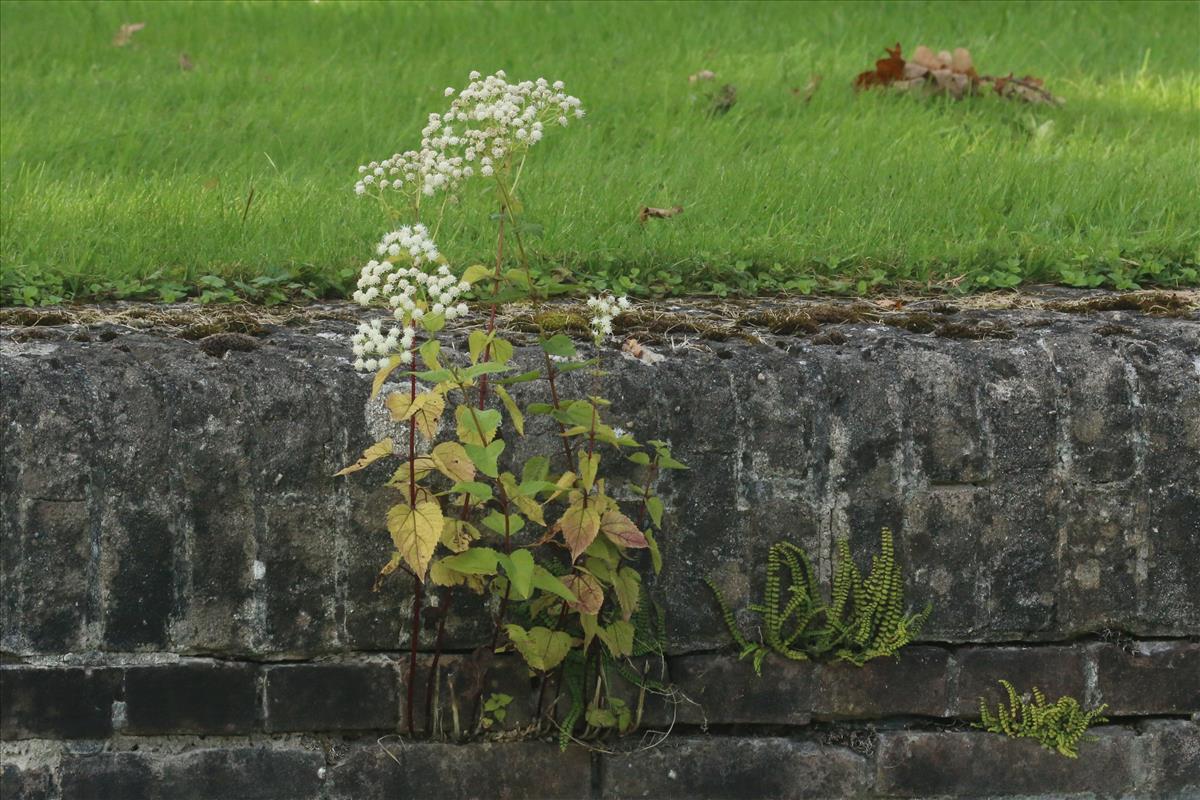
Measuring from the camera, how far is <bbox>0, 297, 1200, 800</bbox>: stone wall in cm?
273

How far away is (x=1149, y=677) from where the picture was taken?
3.06 meters

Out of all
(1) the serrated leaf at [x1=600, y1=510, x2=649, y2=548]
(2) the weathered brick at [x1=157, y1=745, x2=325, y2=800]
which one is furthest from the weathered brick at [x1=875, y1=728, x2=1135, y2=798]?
(2) the weathered brick at [x1=157, y1=745, x2=325, y2=800]

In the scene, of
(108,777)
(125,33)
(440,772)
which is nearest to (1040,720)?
(440,772)

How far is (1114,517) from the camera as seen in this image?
2.98 metres

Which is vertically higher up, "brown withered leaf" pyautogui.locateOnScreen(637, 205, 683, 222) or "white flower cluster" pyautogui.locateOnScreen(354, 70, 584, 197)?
"white flower cluster" pyautogui.locateOnScreen(354, 70, 584, 197)

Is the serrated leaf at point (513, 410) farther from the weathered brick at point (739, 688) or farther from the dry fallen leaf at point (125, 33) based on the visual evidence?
the dry fallen leaf at point (125, 33)

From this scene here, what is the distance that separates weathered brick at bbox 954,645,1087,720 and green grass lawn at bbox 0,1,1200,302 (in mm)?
1086

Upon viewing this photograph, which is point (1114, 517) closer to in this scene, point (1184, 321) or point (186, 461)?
point (1184, 321)

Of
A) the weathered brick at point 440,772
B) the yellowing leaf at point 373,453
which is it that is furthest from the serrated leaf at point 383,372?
the weathered brick at point 440,772

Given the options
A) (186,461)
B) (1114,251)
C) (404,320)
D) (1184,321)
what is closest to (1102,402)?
(1184,321)

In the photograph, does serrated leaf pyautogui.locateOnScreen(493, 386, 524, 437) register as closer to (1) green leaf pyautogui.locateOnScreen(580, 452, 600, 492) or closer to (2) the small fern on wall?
(1) green leaf pyautogui.locateOnScreen(580, 452, 600, 492)

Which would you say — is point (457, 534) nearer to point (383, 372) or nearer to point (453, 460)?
point (453, 460)

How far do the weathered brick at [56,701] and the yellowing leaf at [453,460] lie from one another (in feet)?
2.61

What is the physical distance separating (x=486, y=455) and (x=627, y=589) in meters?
0.43
